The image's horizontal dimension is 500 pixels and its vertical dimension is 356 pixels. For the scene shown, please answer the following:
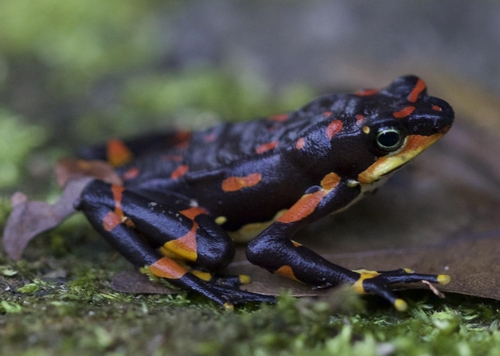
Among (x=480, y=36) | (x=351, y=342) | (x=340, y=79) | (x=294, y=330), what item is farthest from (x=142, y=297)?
(x=480, y=36)

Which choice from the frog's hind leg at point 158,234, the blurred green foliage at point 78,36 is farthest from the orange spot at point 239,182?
the blurred green foliage at point 78,36

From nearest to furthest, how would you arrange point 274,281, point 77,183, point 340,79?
point 274,281 < point 77,183 < point 340,79

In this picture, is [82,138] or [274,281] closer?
[274,281]

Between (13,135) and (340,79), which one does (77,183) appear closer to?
(13,135)

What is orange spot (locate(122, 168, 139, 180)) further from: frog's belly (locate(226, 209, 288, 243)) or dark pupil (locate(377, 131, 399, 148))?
dark pupil (locate(377, 131, 399, 148))

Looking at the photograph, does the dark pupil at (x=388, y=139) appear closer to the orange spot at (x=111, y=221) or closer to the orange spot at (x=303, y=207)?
the orange spot at (x=303, y=207)

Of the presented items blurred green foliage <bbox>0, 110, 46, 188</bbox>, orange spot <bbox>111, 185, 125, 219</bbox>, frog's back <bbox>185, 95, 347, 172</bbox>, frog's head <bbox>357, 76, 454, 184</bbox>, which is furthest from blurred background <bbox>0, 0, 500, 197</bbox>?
frog's back <bbox>185, 95, 347, 172</bbox>

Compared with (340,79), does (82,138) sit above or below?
below
